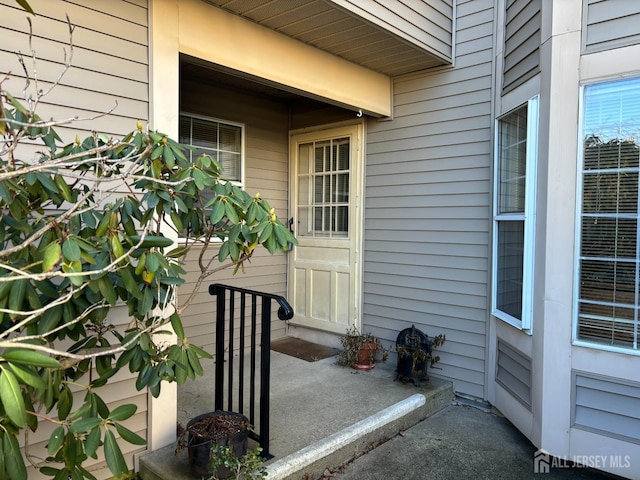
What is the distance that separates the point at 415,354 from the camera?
354 cm

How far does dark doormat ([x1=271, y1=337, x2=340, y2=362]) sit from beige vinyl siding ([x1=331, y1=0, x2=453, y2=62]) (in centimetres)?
270

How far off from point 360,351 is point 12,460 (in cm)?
294

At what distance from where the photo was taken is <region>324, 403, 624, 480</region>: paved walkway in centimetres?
256

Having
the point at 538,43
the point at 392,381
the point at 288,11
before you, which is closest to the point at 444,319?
the point at 392,381

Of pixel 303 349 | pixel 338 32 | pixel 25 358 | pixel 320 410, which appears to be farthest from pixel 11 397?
pixel 303 349

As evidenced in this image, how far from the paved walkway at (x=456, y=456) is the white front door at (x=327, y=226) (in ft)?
4.71

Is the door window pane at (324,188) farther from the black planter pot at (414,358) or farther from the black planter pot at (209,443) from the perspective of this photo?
the black planter pot at (209,443)

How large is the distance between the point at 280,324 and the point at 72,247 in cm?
361

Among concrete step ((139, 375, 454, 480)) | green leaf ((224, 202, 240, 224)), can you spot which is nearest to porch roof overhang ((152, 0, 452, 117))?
green leaf ((224, 202, 240, 224))

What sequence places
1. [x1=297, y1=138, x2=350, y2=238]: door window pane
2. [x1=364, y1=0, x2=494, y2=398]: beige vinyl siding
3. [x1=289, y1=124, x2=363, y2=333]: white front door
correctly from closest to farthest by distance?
1. [x1=364, y1=0, x2=494, y2=398]: beige vinyl siding
2. [x1=289, y1=124, x2=363, y2=333]: white front door
3. [x1=297, y1=138, x2=350, y2=238]: door window pane

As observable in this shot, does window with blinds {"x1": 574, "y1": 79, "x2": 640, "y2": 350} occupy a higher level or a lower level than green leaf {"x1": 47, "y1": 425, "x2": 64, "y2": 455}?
higher

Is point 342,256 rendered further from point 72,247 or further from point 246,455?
point 72,247

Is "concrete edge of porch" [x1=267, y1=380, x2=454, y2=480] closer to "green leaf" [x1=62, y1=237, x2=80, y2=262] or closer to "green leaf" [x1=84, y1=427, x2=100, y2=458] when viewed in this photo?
"green leaf" [x1=84, y1=427, x2=100, y2=458]
